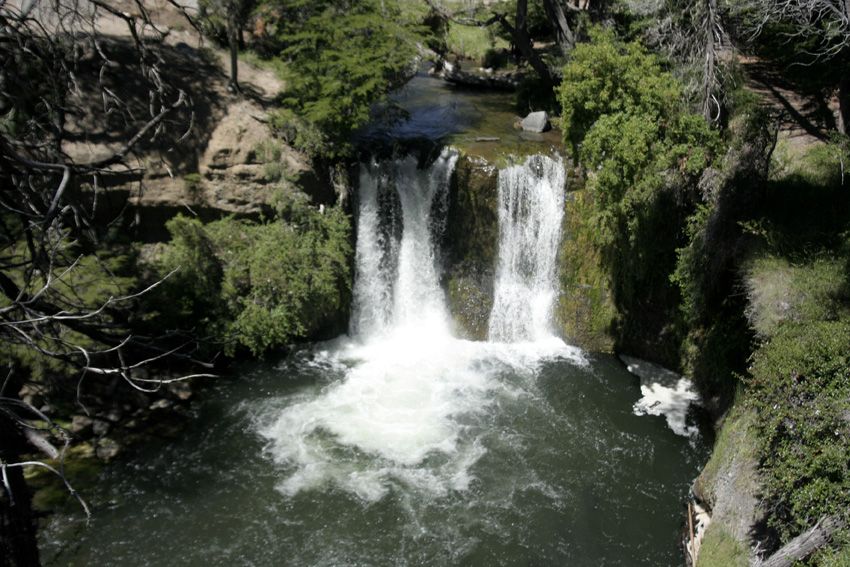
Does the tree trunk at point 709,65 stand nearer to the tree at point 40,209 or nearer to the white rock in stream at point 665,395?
the white rock in stream at point 665,395

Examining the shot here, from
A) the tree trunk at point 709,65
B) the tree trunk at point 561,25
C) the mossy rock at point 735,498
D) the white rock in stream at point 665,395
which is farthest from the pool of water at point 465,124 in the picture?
the mossy rock at point 735,498

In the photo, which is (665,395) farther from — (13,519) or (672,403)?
(13,519)

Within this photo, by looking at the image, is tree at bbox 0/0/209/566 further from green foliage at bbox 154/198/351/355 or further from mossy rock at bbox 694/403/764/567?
green foliage at bbox 154/198/351/355

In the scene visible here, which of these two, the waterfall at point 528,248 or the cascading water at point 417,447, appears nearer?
the cascading water at point 417,447

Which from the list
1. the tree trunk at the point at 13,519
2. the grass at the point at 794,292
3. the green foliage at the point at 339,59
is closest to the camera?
the tree trunk at the point at 13,519

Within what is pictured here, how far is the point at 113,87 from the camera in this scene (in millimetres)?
12797

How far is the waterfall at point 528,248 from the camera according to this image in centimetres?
1334

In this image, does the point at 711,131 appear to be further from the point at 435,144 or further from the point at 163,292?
the point at 163,292

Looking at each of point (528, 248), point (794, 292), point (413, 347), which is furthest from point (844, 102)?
point (413, 347)

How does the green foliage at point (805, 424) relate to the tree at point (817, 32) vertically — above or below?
below

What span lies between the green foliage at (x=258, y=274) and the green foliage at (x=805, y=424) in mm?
7849

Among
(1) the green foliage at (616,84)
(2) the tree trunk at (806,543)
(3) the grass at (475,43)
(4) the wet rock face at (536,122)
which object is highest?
(3) the grass at (475,43)

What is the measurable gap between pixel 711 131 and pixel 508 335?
566 cm

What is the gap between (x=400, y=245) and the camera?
14.0 meters
